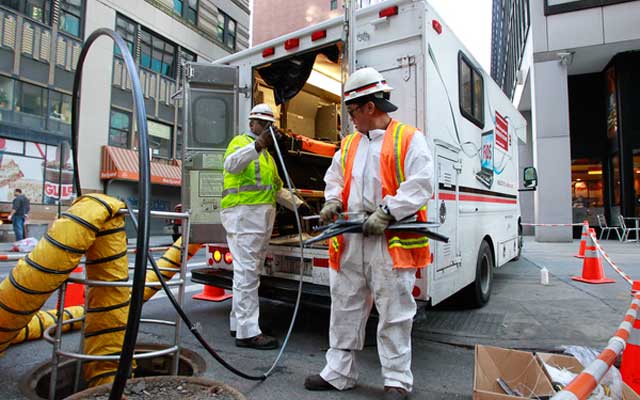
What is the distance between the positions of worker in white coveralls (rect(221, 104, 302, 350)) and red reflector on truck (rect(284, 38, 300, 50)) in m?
0.94

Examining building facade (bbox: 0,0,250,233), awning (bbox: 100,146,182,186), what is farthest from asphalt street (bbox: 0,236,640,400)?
awning (bbox: 100,146,182,186)

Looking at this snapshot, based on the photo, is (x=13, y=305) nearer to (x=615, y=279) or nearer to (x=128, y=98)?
(x=615, y=279)

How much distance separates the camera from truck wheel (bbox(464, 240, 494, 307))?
500 centimetres

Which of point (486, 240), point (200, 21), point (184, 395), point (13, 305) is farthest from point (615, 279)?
point (200, 21)

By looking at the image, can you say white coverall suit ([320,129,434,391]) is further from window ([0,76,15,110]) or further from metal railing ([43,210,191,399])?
window ([0,76,15,110])

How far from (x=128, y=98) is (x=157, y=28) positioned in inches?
158

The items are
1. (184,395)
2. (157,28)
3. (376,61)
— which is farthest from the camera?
(157,28)

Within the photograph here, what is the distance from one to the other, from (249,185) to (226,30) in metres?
24.0

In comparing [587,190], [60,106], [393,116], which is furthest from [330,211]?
[587,190]

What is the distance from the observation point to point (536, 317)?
16.2 feet

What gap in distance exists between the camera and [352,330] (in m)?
2.76

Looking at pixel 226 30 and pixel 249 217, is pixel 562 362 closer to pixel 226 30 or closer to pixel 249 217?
pixel 249 217

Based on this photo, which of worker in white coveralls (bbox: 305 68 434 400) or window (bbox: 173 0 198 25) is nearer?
worker in white coveralls (bbox: 305 68 434 400)

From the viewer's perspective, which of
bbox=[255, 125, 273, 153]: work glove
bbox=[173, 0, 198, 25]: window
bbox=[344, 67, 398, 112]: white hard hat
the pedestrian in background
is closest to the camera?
A: bbox=[344, 67, 398, 112]: white hard hat
